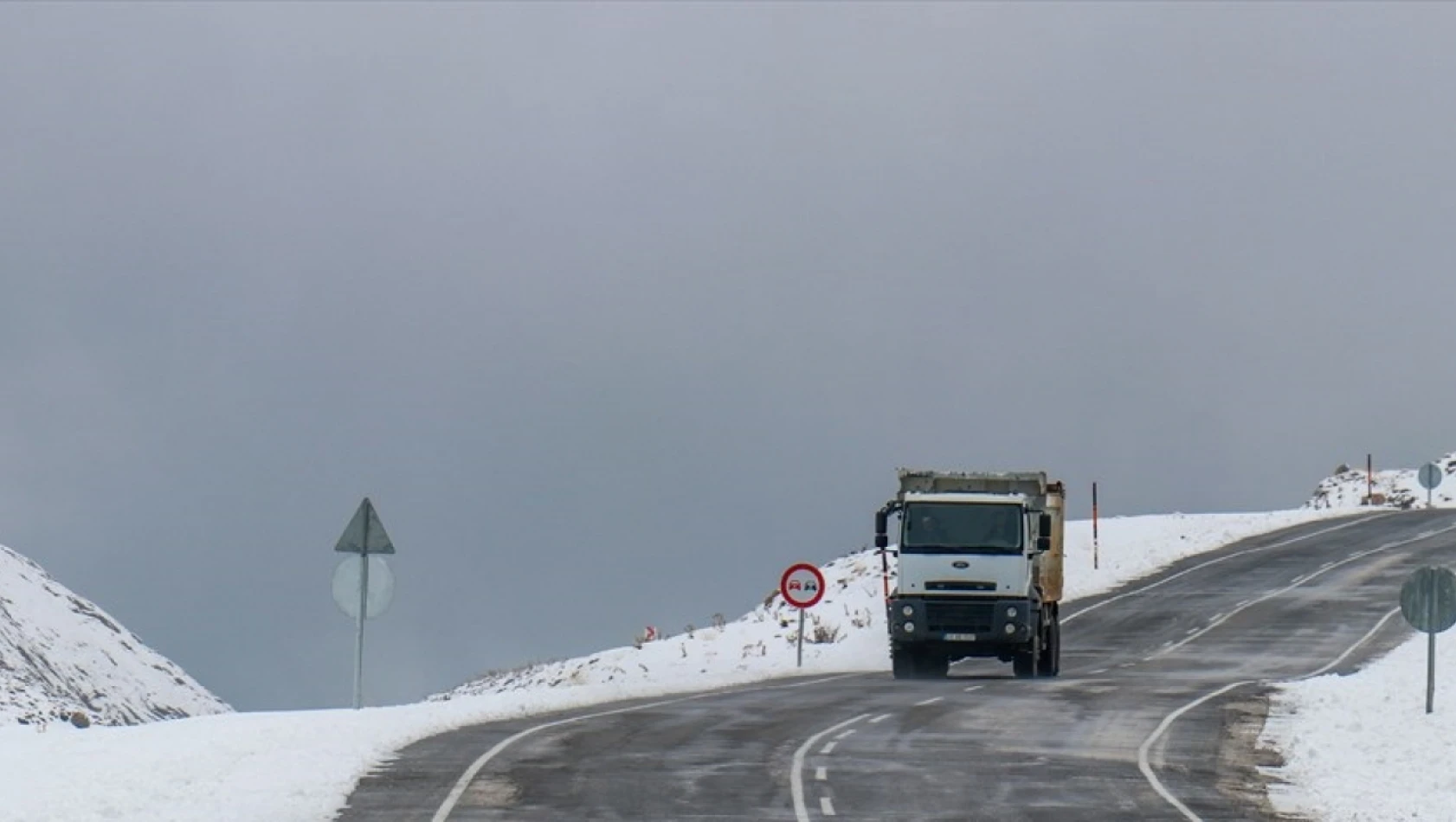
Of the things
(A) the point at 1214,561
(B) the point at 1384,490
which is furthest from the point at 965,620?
(B) the point at 1384,490

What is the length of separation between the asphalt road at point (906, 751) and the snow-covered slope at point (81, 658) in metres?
27.7

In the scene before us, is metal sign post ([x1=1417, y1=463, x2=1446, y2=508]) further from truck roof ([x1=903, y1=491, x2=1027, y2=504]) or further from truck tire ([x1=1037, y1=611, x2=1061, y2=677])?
truck roof ([x1=903, y1=491, x2=1027, y2=504])

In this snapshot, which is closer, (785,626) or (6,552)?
(785,626)

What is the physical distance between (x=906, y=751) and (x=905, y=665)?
12.8 meters

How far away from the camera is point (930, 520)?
35.3m

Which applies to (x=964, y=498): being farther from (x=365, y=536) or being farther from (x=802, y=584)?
(x=365, y=536)

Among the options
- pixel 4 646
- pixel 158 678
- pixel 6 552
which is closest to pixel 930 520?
pixel 4 646

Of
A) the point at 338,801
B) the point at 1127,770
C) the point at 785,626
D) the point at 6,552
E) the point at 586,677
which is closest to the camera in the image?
the point at 338,801

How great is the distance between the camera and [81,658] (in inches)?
2534

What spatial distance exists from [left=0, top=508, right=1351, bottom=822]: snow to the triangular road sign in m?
2.14

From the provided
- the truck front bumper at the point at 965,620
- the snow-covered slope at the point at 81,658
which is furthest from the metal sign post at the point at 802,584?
the snow-covered slope at the point at 81,658

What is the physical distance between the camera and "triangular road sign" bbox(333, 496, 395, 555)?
26.7m

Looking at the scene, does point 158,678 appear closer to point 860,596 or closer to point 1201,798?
point 860,596

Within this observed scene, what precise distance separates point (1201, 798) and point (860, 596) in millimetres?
32495
